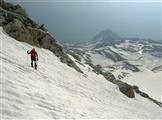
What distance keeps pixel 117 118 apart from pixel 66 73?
10611mm

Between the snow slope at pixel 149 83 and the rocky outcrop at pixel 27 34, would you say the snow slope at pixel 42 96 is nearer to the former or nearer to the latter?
the rocky outcrop at pixel 27 34

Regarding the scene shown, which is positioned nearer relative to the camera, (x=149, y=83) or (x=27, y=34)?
(x=27, y=34)

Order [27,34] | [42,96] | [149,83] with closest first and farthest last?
[42,96] < [27,34] < [149,83]

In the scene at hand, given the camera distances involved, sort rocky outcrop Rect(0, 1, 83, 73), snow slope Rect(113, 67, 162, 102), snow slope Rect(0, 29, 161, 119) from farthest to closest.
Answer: snow slope Rect(113, 67, 162, 102) → rocky outcrop Rect(0, 1, 83, 73) → snow slope Rect(0, 29, 161, 119)

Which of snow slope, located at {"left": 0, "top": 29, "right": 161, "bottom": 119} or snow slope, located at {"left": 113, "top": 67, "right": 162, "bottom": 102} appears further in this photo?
snow slope, located at {"left": 113, "top": 67, "right": 162, "bottom": 102}

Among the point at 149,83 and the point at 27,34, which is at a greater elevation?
the point at 27,34

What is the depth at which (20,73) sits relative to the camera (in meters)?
22.4

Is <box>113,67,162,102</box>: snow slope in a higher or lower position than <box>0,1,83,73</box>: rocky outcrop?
lower

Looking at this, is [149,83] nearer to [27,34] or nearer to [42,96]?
[27,34]

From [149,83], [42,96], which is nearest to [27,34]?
[42,96]

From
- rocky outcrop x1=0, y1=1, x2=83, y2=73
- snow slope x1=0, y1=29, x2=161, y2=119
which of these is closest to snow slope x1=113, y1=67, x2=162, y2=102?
Answer: rocky outcrop x1=0, y1=1, x2=83, y2=73

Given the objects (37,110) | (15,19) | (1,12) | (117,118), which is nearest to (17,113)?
(37,110)

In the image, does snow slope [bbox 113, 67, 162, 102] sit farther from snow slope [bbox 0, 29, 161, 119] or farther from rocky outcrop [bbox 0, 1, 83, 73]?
snow slope [bbox 0, 29, 161, 119]

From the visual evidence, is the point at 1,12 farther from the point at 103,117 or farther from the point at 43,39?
the point at 103,117
